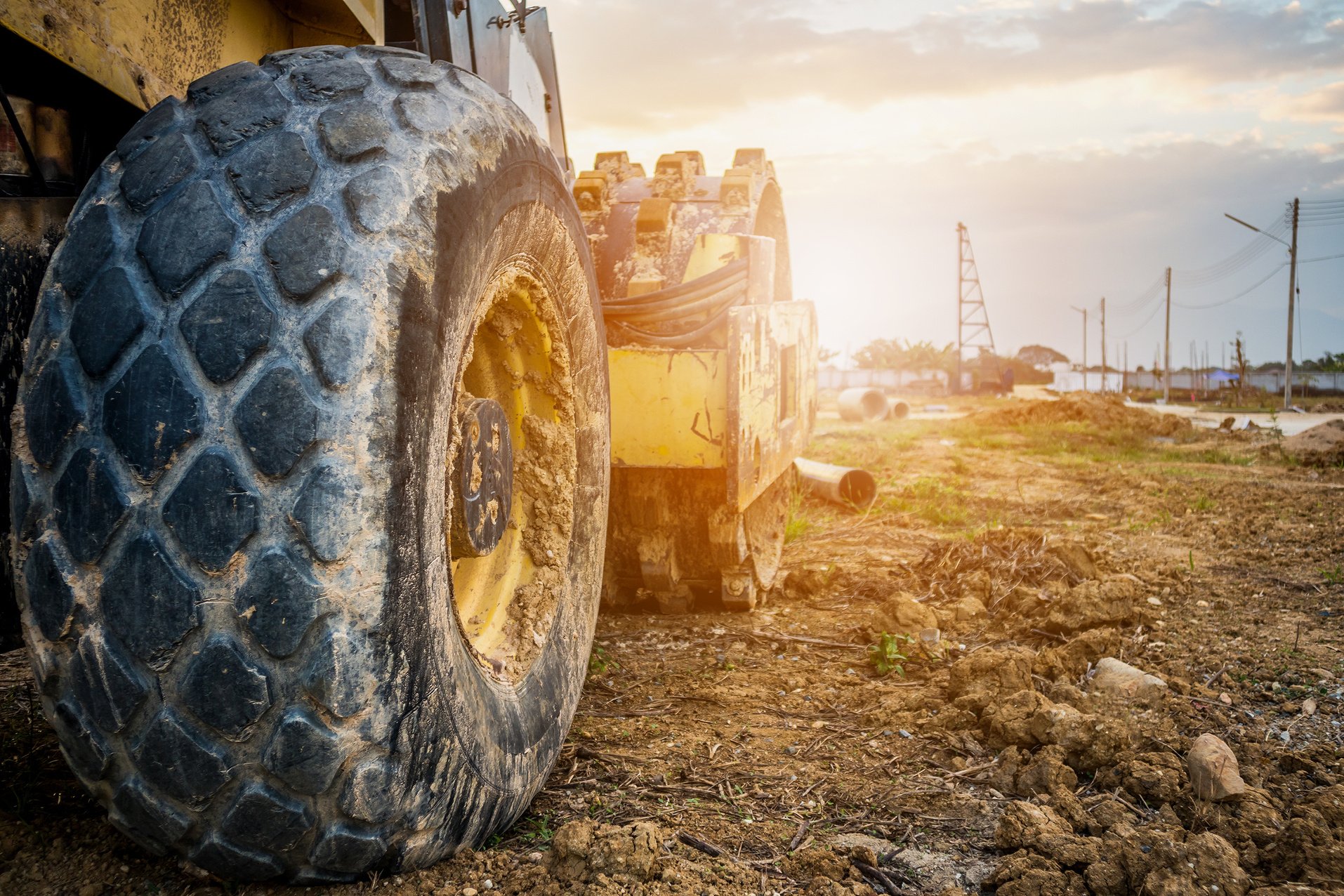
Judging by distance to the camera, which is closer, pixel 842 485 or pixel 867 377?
pixel 842 485

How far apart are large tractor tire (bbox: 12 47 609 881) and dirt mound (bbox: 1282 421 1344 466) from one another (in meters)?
12.0

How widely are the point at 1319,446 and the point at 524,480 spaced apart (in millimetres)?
12623

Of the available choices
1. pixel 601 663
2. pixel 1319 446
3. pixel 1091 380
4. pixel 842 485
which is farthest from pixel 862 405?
pixel 1091 380

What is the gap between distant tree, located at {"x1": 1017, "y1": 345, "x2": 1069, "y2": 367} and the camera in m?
59.7

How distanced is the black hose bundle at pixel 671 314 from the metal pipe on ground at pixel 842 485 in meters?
4.01

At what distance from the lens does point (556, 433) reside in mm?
2543

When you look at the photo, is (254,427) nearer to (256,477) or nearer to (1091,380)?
(256,477)

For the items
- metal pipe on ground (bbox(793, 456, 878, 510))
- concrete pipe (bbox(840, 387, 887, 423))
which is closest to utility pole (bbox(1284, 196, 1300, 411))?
concrete pipe (bbox(840, 387, 887, 423))

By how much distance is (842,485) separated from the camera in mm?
7727

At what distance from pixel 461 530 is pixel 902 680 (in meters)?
2.14

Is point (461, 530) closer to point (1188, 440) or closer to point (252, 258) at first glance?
point (252, 258)

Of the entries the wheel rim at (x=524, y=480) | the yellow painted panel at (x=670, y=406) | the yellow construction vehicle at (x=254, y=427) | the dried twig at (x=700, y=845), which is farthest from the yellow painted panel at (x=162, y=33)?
the dried twig at (x=700, y=845)

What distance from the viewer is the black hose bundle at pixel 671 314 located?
12.4 ft

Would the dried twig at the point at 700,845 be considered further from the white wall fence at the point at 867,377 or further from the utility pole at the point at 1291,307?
the white wall fence at the point at 867,377
